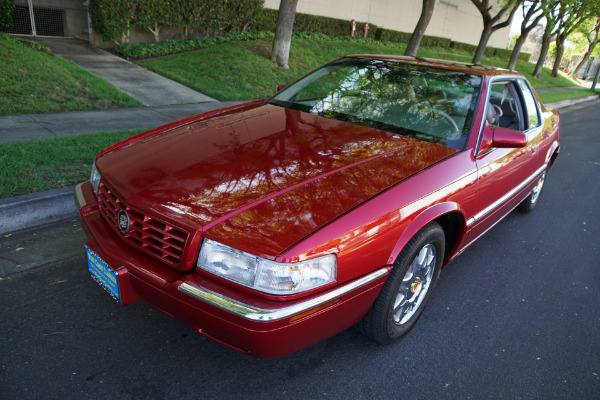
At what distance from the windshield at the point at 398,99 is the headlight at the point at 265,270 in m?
1.40

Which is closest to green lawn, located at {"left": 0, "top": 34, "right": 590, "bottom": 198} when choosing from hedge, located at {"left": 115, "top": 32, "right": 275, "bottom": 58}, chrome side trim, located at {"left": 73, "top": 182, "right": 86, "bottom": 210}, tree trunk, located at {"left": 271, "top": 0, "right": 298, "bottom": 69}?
tree trunk, located at {"left": 271, "top": 0, "right": 298, "bottom": 69}

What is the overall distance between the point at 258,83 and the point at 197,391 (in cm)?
861

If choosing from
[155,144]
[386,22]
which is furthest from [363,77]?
[386,22]

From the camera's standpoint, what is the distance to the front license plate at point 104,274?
2.12m

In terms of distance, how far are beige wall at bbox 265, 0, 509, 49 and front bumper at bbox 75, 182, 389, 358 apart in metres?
15.2

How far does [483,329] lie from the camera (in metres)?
2.83

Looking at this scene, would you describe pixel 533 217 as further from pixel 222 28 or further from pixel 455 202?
pixel 222 28

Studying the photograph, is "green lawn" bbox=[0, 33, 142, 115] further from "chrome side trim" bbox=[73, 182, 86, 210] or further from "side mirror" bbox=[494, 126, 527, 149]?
"side mirror" bbox=[494, 126, 527, 149]

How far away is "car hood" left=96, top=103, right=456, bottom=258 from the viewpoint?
196 centimetres

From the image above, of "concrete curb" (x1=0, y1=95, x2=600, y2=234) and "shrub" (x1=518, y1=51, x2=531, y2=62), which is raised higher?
"shrub" (x1=518, y1=51, x2=531, y2=62)

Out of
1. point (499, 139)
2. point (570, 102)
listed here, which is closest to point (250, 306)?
point (499, 139)

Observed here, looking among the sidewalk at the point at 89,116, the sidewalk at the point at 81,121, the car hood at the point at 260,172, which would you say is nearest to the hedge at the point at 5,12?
the sidewalk at the point at 89,116

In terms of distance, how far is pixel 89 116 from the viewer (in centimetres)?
631

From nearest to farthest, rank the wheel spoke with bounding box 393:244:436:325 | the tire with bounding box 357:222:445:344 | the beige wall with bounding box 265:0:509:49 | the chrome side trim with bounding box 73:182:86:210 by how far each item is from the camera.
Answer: the tire with bounding box 357:222:445:344, the wheel spoke with bounding box 393:244:436:325, the chrome side trim with bounding box 73:182:86:210, the beige wall with bounding box 265:0:509:49
